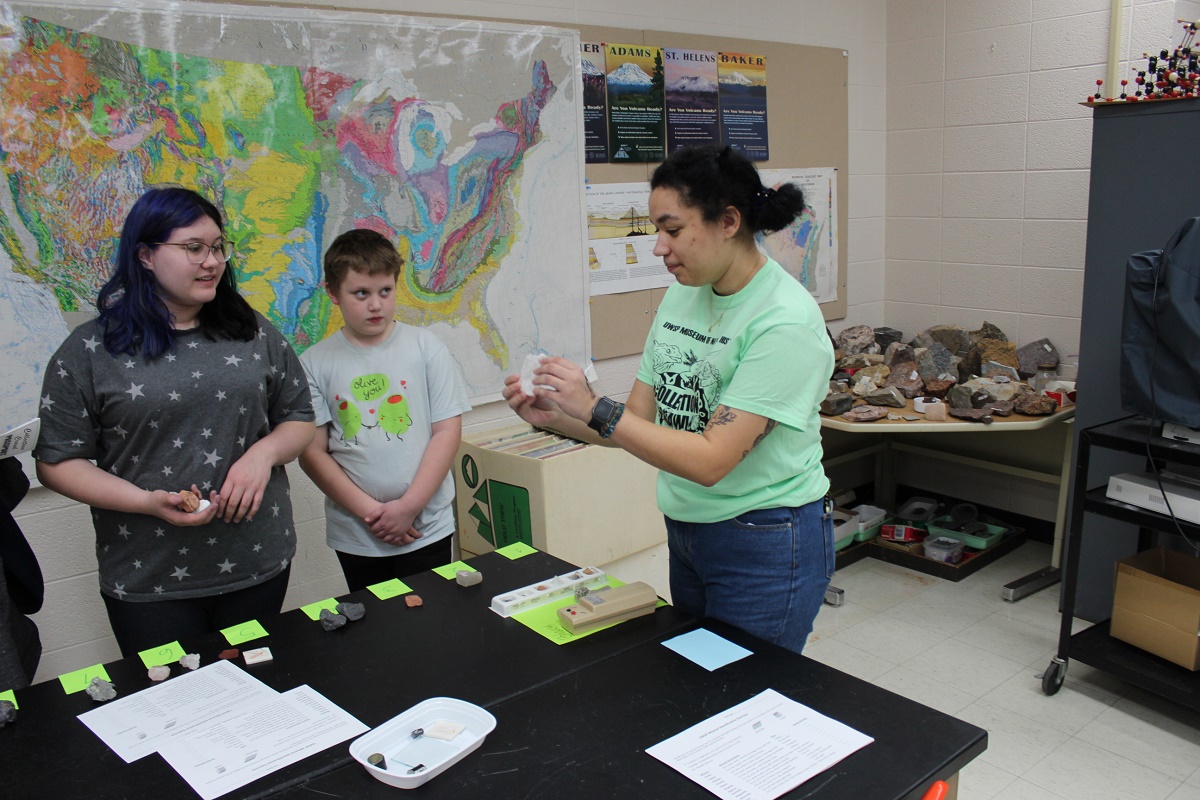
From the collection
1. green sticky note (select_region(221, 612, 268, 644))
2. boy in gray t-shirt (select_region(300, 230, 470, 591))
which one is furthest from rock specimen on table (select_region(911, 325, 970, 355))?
green sticky note (select_region(221, 612, 268, 644))

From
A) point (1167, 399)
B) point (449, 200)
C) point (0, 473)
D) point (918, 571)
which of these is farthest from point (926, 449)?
point (0, 473)

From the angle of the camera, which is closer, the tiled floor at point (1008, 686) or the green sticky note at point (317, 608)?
the green sticky note at point (317, 608)

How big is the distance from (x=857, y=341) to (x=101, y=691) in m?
3.44

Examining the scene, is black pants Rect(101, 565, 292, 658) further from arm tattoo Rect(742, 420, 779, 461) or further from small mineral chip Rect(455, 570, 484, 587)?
arm tattoo Rect(742, 420, 779, 461)

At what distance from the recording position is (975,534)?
12.9ft

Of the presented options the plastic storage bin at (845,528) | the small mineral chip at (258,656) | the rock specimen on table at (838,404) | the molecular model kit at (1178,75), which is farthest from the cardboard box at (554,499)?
the molecular model kit at (1178,75)

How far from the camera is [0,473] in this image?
173cm

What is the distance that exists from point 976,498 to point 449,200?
2834mm

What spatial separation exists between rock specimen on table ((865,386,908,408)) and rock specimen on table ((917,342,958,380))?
23cm

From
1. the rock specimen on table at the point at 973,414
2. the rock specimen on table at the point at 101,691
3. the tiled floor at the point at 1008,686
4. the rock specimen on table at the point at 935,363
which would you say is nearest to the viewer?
the rock specimen on table at the point at 101,691

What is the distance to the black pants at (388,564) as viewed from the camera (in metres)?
2.21

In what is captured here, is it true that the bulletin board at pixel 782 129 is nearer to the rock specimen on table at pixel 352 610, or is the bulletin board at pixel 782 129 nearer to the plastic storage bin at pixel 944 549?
the plastic storage bin at pixel 944 549

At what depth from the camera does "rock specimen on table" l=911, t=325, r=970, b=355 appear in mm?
3969

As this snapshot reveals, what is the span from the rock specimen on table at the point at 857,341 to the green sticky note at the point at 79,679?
3.33 m
